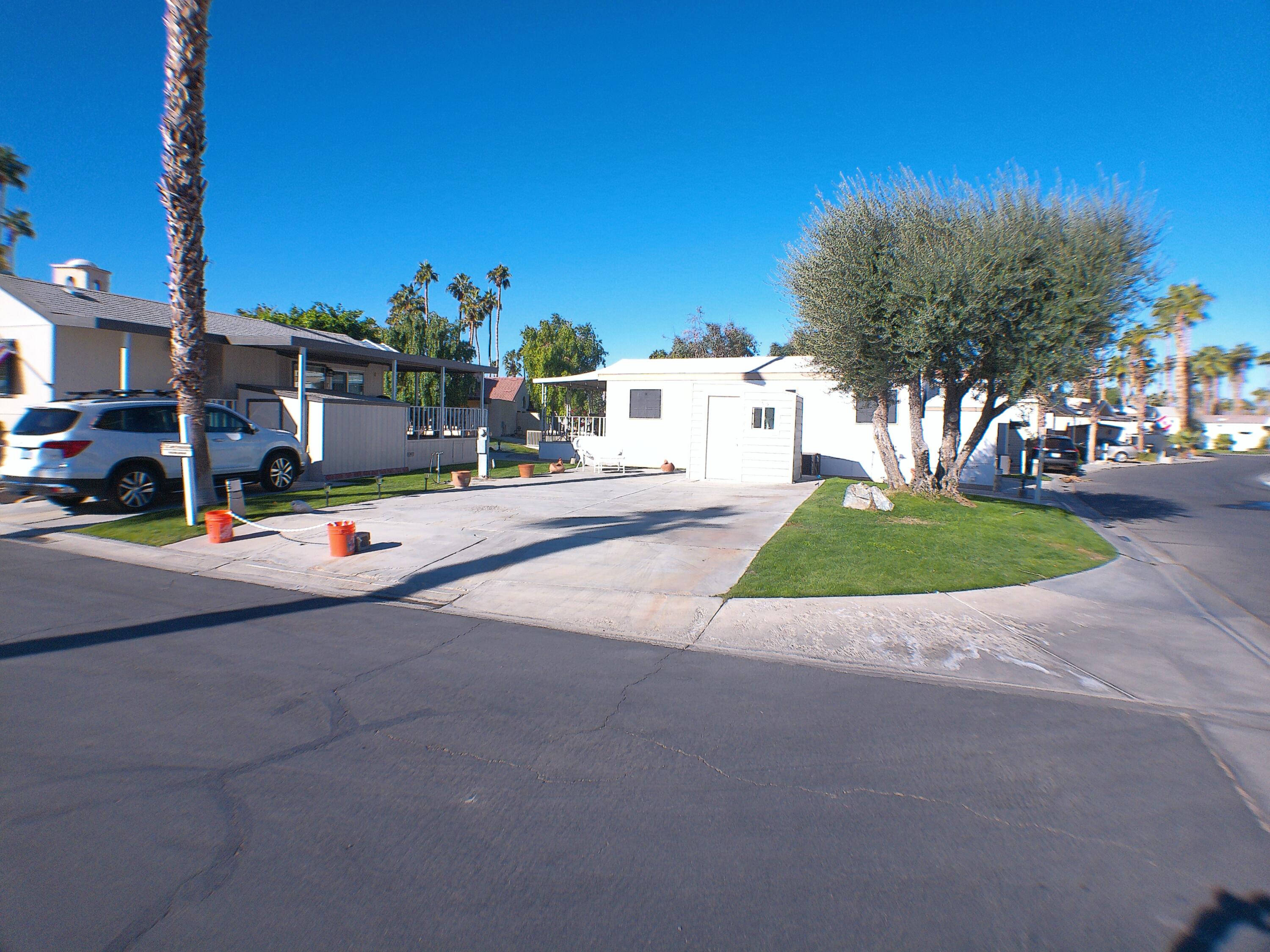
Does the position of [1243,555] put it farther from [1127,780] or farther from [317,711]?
[317,711]

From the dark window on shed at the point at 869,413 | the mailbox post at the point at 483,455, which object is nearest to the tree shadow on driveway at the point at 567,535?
the mailbox post at the point at 483,455

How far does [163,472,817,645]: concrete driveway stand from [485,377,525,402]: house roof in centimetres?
3414

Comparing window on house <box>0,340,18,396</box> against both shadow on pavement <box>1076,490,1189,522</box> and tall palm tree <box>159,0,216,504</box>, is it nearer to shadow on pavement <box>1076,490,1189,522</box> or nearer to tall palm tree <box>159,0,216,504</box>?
tall palm tree <box>159,0,216,504</box>

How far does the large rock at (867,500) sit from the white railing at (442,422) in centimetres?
1102

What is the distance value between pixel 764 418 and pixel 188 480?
12.6m

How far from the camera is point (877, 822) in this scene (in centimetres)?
350

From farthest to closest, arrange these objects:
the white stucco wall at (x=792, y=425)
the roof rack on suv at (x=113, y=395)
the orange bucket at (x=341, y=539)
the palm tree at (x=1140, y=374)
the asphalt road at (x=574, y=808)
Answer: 1. the palm tree at (x=1140, y=374)
2. the white stucco wall at (x=792, y=425)
3. the roof rack on suv at (x=113, y=395)
4. the orange bucket at (x=341, y=539)
5. the asphalt road at (x=574, y=808)

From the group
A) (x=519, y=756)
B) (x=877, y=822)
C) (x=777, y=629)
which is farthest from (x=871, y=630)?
(x=519, y=756)

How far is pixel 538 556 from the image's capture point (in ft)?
30.2

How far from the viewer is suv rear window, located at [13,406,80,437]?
10539mm

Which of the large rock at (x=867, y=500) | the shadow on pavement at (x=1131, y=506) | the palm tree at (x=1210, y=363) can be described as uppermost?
the palm tree at (x=1210, y=363)

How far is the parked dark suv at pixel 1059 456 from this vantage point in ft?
84.4

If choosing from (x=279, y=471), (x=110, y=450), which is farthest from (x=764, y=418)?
(x=110, y=450)

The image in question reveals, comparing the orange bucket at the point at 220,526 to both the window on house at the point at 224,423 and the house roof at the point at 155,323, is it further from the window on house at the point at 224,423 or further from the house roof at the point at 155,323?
the house roof at the point at 155,323
